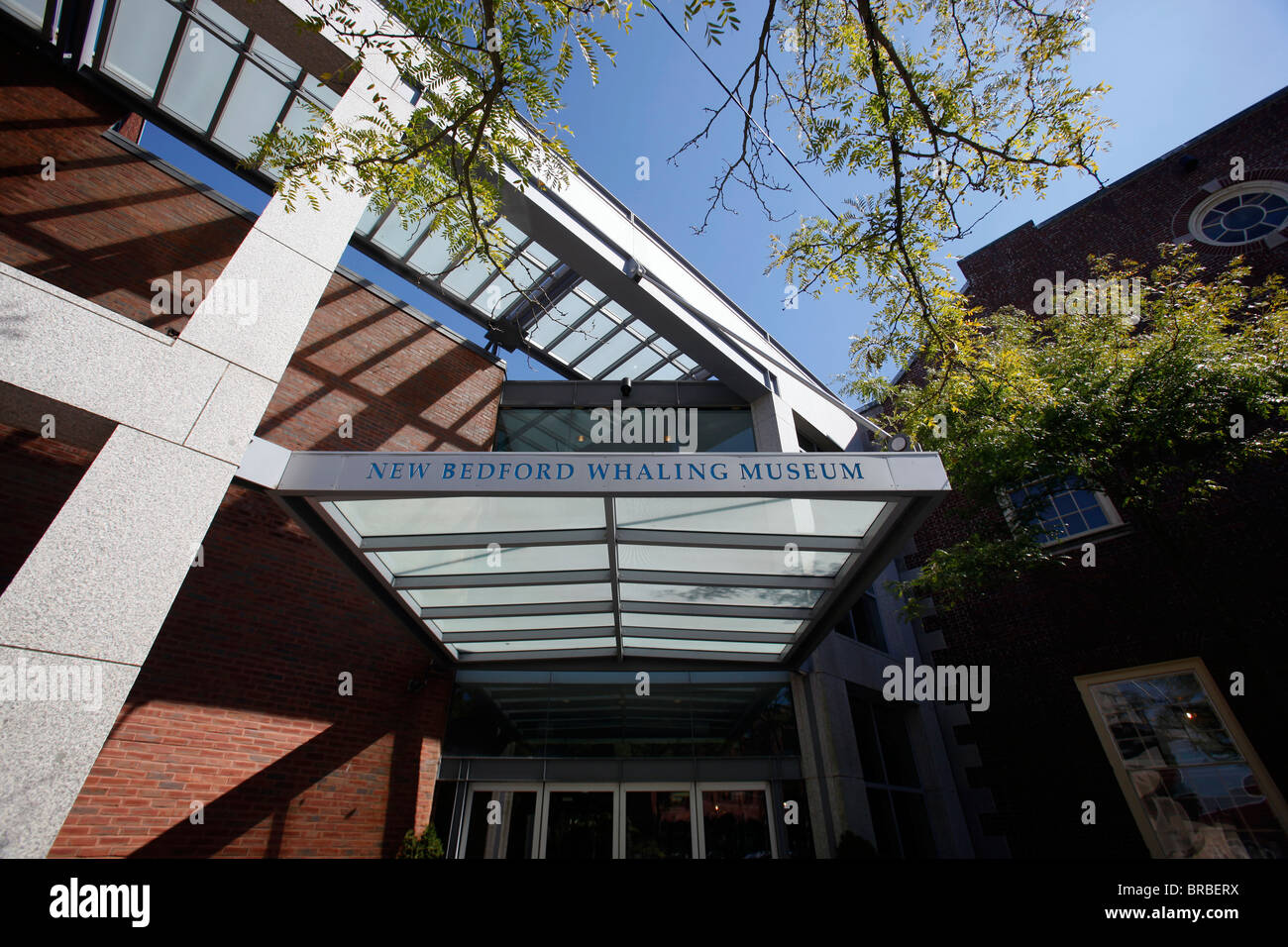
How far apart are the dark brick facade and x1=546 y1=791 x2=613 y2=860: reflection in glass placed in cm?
739

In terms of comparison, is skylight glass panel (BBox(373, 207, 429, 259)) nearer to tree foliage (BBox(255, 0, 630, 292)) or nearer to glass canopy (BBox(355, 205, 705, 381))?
glass canopy (BBox(355, 205, 705, 381))

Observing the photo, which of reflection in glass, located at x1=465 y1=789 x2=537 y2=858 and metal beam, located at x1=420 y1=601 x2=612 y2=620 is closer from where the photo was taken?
metal beam, located at x1=420 y1=601 x2=612 y2=620

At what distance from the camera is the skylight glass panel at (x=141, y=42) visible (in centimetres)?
838

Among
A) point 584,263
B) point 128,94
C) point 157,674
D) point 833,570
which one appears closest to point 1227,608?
point 833,570

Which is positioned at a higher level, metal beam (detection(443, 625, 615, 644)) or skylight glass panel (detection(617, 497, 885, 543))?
skylight glass panel (detection(617, 497, 885, 543))

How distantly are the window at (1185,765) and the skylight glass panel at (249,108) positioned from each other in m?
17.9

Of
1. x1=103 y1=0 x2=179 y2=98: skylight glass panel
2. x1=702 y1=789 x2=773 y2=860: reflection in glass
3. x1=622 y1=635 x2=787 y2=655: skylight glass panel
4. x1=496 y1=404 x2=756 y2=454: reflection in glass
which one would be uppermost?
x1=103 y1=0 x2=179 y2=98: skylight glass panel

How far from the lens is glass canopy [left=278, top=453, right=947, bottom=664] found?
14.9 feet

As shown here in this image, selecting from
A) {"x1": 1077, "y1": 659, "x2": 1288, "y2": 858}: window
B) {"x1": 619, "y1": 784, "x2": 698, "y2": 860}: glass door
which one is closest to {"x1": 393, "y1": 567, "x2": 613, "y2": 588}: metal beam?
{"x1": 619, "y1": 784, "x2": 698, "y2": 860}: glass door

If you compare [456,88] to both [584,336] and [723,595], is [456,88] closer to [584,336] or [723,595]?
[723,595]

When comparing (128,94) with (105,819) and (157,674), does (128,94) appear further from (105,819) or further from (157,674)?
(105,819)

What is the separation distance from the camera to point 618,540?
5762 mm

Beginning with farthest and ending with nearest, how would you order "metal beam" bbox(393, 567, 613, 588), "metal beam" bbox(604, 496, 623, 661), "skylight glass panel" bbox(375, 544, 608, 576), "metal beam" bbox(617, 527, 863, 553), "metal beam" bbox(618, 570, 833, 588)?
"metal beam" bbox(618, 570, 833, 588), "metal beam" bbox(393, 567, 613, 588), "skylight glass panel" bbox(375, 544, 608, 576), "metal beam" bbox(617, 527, 863, 553), "metal beam" bbox(604, 496, 623, 661)

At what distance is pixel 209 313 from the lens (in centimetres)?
427
